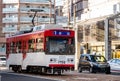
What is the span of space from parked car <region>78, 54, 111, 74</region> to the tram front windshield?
7.85 meters

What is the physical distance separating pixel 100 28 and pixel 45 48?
2817 centimetres

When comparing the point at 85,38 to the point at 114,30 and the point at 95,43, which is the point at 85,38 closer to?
the point at 95,43

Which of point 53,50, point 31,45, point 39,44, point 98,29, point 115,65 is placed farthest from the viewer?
point 98,29

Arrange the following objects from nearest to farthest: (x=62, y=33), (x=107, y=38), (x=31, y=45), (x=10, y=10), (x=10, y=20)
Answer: (x=62, y=33) → (x=31, y=45) → (x=107, y=38) → (x=10, y=20) → (x=10, y=10)

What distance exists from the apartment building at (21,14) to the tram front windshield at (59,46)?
65967 mm

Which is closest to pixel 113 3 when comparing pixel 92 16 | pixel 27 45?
pixel 92 16

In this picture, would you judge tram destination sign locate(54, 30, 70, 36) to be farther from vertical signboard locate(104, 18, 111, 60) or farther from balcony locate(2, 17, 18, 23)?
balcony locate(2, 17, 18, 23)

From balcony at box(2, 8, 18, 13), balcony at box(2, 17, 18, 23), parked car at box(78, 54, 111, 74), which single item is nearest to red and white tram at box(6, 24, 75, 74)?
parked car at box(78, 54, 111, 74)

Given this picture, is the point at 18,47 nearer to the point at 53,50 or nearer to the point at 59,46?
the point at 53,50

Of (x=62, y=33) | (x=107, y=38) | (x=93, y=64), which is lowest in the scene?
(x=93, y=64)

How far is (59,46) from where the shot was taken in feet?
98.1

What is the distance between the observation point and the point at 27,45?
1305 inches

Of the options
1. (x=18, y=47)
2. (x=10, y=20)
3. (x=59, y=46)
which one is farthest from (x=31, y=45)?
(x=10, y=20)

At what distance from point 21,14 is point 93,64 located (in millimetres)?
63004
